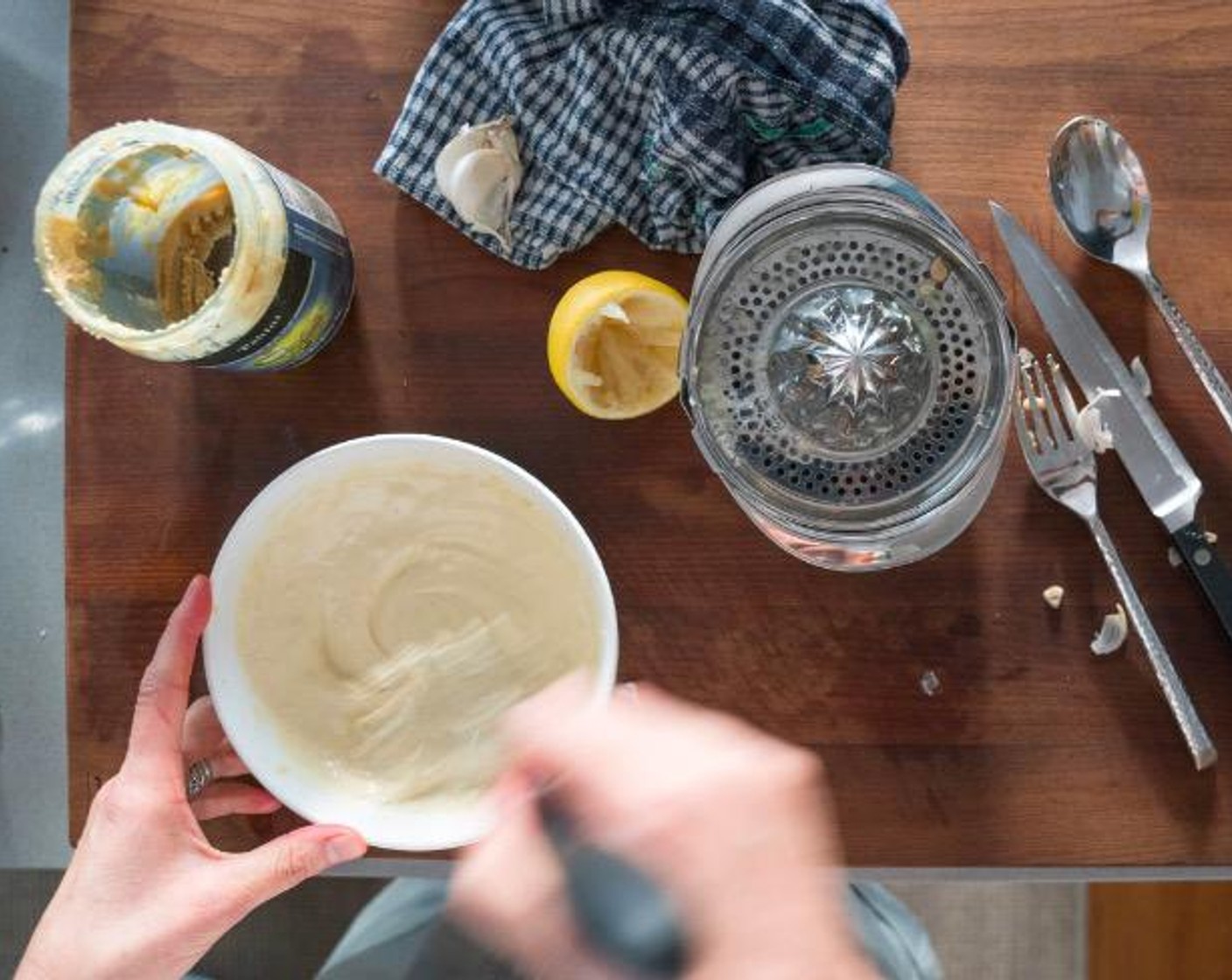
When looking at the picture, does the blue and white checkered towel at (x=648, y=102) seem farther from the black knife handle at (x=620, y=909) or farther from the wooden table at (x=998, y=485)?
the black knife handle at (x=620, y=909)

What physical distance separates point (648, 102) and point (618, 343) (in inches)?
4.7

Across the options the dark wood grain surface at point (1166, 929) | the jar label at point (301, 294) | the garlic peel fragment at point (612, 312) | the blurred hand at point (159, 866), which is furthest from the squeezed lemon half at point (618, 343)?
the dark wood grain surface at point (1166, 929)

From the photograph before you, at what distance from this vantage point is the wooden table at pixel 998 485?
0.63 metres

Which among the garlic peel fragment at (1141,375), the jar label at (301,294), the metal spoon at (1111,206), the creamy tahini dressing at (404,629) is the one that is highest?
the metal spoon at (1111,206)

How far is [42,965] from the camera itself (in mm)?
592

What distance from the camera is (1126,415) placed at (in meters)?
0.63

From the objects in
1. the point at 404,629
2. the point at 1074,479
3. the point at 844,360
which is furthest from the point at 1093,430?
the point at 404,629

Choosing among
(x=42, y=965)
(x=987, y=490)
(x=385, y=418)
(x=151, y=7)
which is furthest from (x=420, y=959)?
(x=151, y=7)

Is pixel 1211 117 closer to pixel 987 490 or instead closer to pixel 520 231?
pixel 987 490

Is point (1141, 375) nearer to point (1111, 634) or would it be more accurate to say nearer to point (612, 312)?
point (1111, 634)

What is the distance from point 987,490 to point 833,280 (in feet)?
0.43

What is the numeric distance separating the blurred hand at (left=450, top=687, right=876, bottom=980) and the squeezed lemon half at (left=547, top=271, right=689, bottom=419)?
0.17m

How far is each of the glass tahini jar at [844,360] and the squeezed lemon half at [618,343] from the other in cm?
3

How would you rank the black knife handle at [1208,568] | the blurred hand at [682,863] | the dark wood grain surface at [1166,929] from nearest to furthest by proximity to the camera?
the blurred hand at [682,863] → the black knife handle at [1208,568] → the dark wood grain surface at [1166,929]
